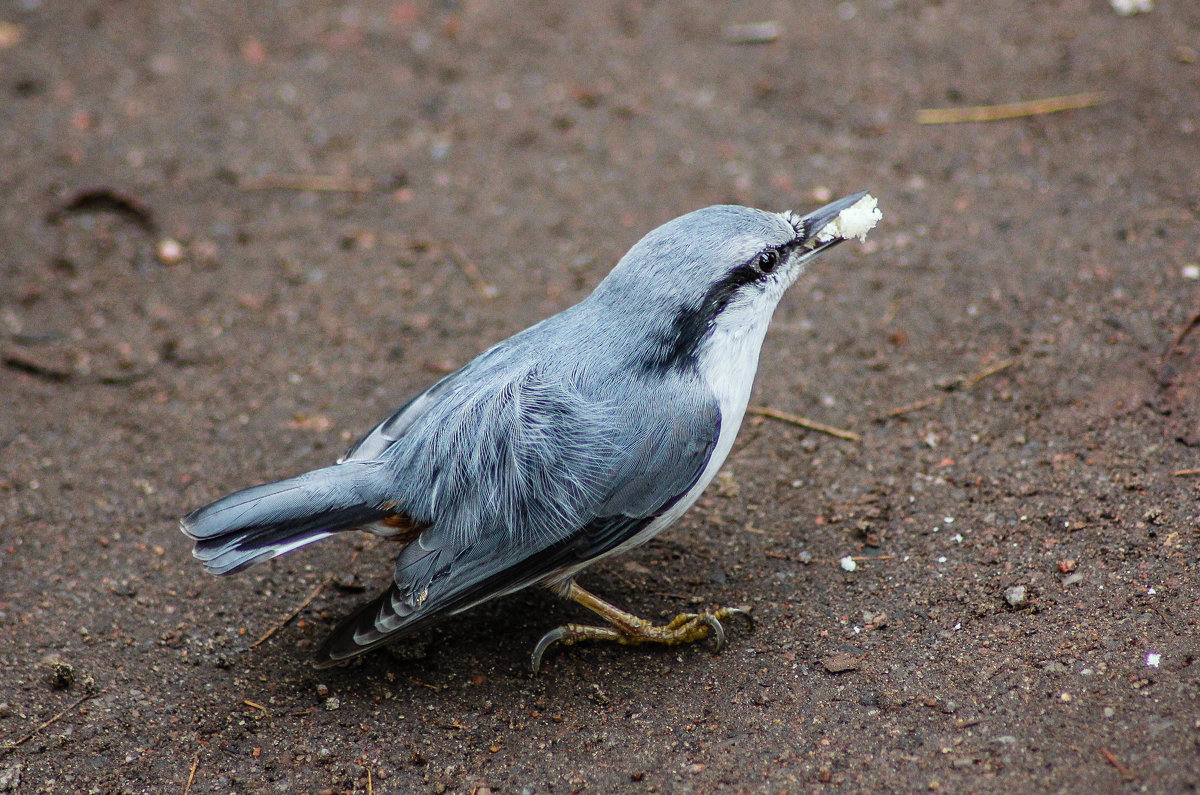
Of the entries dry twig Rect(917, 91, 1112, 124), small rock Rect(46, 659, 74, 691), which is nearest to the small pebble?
small rock Rect(46, 659, 74, 691)

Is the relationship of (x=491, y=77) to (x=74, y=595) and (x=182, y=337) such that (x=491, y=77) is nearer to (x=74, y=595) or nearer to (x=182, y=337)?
(x=182, y=337)

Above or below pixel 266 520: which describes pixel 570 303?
below

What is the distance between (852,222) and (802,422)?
1.10 metres

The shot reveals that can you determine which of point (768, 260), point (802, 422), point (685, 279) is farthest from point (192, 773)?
point (802, 422)

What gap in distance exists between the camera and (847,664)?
3275mm

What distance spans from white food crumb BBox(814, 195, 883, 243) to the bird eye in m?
0.22

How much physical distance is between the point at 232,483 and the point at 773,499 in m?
2.23

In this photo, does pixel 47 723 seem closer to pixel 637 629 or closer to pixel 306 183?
pixel 637 629

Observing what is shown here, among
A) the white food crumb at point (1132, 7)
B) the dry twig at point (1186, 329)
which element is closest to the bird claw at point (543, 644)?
the dry twig at point (1186, 329)

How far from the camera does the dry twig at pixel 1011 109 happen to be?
5.46 metres

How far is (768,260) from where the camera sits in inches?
133

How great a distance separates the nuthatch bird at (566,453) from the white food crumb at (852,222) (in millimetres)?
242

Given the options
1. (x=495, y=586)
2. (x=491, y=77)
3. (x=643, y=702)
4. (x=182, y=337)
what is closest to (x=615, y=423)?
(x=495, y=586)

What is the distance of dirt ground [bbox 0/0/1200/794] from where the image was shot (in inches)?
124
